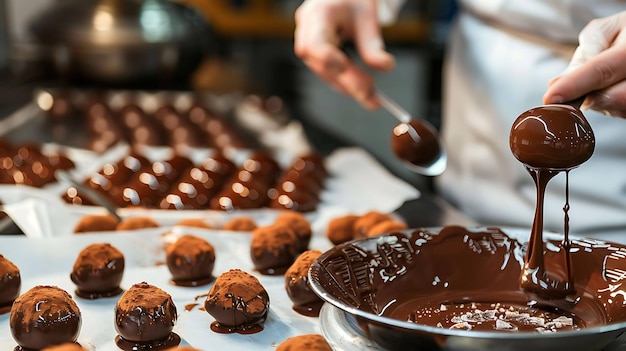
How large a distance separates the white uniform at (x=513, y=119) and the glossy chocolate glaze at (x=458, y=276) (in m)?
0.70

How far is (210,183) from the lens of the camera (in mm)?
2182

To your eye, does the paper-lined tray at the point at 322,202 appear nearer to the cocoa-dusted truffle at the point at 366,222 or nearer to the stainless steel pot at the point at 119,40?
the cocoa-dusted truffle at the point at 366,222

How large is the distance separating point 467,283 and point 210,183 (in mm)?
1012

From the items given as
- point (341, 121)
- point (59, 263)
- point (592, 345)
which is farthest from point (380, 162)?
point (341, 121)

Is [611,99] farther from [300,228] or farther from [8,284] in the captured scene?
[8,284]

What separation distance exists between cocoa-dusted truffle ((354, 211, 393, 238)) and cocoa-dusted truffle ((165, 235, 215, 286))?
0.34 metres

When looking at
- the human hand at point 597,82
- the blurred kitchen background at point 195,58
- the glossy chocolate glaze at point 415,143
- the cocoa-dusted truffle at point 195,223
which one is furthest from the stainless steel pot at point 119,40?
the human hand at point 597,82

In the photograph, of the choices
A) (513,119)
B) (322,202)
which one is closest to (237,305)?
(322,202)

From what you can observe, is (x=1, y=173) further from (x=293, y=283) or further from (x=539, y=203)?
(x=539, y=203)

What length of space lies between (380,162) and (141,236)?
955 millimetres

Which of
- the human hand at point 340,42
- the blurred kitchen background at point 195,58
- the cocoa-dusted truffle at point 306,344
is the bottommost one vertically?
the blurred kitchen background at point 195,58

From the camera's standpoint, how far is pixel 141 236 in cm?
171

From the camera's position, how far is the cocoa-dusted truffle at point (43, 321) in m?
1.14

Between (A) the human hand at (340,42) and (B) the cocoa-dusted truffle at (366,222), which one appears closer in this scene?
(B) the cocoa-dusted truffle at (366,222)
